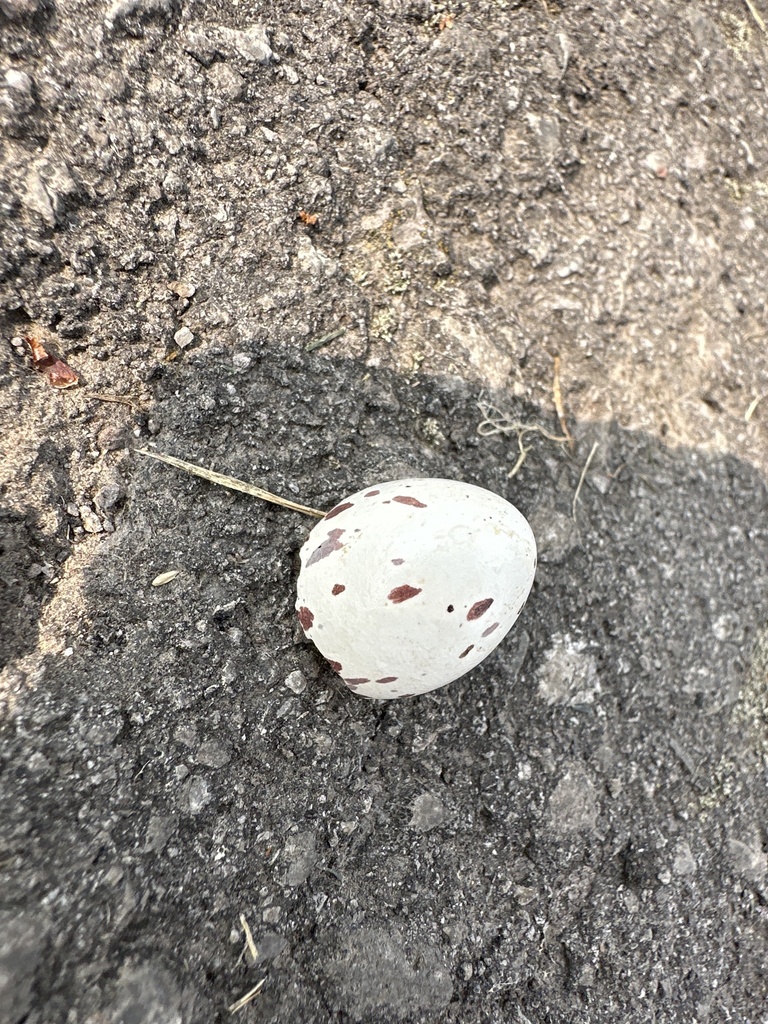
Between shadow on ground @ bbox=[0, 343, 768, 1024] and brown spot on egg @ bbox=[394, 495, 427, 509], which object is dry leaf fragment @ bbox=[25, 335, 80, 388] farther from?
brown spot on egg @ bbox=[394, 495, 427, 509]

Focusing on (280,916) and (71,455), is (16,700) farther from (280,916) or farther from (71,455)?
(280,916)

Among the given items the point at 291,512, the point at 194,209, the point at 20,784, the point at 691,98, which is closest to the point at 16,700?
the point at 20,784

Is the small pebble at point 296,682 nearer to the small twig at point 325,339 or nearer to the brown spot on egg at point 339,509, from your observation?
the brown spot on egg at point 339,509

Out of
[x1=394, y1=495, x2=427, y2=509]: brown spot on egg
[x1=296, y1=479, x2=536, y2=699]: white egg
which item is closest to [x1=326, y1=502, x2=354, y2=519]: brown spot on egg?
[x1=296, y1=479, x2=536, y2=699]: white egg

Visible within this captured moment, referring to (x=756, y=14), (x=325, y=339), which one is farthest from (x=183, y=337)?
(x=756, y=14)

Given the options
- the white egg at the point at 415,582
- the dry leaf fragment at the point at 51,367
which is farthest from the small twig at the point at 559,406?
the dry leaf fragment at the point at 51,367

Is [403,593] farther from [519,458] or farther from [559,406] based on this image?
[559,406]
